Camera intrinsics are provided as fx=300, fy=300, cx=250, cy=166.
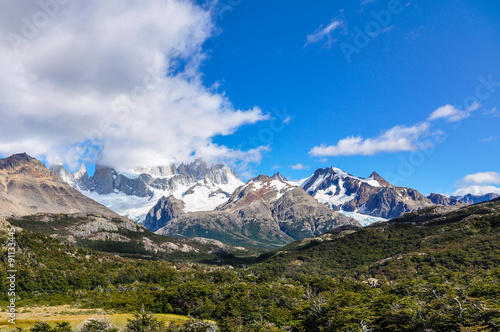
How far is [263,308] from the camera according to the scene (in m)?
96.1

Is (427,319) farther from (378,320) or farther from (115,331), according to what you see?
(115,331)

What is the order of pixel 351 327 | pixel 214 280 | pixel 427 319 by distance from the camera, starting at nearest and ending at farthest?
1. pixel 427 319
2. pixel 351 327
3. pixel 214 280

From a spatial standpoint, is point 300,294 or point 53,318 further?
point 300,294

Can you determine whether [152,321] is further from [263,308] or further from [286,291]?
[286,291]

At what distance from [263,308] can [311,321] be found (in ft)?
108

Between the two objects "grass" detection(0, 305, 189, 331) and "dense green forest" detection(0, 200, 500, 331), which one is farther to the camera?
"grass" detection(0, 305, 189, 331)

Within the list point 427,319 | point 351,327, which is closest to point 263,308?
point 351,327

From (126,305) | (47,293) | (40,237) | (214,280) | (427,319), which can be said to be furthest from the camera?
(40,237)

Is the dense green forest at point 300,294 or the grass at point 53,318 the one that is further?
the grass at point 53,318

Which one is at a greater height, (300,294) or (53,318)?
(53,318)

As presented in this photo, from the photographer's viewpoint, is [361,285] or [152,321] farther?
[361,285]

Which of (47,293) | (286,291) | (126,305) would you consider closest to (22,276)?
(47,293)

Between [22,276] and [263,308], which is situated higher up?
[22,276]

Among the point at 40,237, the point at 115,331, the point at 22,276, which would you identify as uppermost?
the point at 40,237
